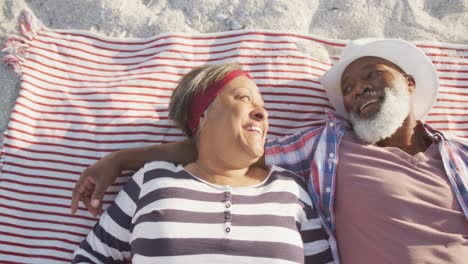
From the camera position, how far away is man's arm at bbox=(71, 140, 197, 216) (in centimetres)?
253

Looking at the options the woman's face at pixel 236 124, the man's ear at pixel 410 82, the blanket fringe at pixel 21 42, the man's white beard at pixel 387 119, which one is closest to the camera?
the woman's face at pixel 236 124

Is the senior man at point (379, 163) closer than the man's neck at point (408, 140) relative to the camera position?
Yes

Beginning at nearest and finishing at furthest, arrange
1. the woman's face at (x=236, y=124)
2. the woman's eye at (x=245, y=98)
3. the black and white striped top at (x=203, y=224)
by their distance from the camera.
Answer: the black and white striped top at (x=203, y=224) < the woman's face at (x=236, y=124) < the woman's eye at (x=245, y=98)

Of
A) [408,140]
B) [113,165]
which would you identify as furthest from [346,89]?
[113,165]

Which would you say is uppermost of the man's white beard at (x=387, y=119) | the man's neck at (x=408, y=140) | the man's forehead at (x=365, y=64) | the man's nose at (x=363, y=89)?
the man's forehead at (x=365, y=64)

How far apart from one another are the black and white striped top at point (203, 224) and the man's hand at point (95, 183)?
6.0 inches

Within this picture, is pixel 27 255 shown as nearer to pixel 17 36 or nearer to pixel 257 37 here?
pixel 17 36

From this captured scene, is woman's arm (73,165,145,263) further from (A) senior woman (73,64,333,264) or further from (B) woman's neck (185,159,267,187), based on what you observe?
(B) woman's neck (185,159,267,187)

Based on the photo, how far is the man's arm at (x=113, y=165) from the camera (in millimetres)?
2533

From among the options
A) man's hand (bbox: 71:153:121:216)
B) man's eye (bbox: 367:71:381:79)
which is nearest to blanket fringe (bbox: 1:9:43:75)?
man's hand (bbox: 71:153:121:216)

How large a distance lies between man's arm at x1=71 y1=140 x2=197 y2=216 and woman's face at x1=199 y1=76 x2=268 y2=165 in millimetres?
239

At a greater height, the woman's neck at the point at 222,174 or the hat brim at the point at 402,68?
the hat brim at the point at 402,68

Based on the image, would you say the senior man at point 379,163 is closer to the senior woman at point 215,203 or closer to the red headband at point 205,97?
the senior woman at point 215,203

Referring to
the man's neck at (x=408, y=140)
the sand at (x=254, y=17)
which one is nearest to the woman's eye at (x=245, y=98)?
the man's neck at (x=408, y=140)
